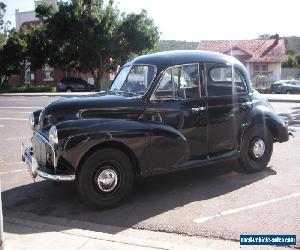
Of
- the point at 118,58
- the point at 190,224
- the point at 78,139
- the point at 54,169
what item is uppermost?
the point at 118,58

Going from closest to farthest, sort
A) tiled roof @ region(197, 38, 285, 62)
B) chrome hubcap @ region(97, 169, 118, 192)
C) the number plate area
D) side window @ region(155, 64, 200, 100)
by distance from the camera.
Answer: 1. chrome hubcap @ region(97, 169, 118, 192)
2. the number plate area
3. side window @ region(155, 64, 200, 100)
4. tiled roof @ region(197, 38, 285, 62)

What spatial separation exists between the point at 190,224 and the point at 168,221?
Result: 0.28 m

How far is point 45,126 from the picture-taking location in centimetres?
632

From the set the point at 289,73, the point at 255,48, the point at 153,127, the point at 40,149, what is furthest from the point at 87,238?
the point at 255,48

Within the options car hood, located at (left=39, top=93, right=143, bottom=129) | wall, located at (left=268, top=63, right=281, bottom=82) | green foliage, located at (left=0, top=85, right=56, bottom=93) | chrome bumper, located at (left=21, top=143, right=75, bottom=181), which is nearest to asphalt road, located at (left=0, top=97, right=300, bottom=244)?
chrome bumper, located at (left=21, top=143, right=75, bottom=181)

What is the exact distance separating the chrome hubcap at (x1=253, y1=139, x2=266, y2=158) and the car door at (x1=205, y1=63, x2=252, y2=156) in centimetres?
46

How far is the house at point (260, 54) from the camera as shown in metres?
52.0

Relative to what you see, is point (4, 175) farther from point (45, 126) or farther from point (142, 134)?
point (142, 134)

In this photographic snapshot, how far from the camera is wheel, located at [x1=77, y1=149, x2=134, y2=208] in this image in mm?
6059

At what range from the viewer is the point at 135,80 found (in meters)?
7.07

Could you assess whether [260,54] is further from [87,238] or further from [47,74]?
[87,238]

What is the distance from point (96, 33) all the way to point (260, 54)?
72.9 ft

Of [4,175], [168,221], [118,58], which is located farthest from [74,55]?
[168,221]

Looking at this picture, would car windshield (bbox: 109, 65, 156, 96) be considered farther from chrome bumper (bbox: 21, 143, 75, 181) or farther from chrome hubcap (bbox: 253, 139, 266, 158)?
chrome hubcap (bbox: 253, 139, 266, 158)
